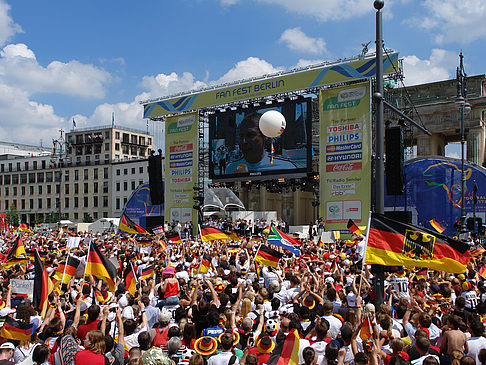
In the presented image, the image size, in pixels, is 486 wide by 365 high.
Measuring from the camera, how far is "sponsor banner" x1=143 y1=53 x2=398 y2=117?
2902 cm

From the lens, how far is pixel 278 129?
15930 millimetres

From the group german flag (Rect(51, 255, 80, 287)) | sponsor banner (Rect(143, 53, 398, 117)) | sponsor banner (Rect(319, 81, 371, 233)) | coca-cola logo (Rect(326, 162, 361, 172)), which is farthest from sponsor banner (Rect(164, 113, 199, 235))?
german flag (Rect(51, 255, 80, 287))

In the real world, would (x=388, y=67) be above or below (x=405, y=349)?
above

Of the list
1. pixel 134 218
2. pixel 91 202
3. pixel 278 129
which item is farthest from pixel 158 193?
pixel 91 202

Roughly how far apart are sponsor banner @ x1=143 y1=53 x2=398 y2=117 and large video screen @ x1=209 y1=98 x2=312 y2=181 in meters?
1.10

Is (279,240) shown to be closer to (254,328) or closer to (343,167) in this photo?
(254,328)

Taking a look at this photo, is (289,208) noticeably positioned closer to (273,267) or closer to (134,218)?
(134,218)

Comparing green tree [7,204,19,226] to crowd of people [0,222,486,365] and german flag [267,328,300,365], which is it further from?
german flag [267,328,300,365]

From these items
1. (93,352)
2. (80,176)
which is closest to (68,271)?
(93,352)

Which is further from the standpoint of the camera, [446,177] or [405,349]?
[446,177]

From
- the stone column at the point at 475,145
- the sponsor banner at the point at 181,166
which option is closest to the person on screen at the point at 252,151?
the sponsor banner at the point at 181,166

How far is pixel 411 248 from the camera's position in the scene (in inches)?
299

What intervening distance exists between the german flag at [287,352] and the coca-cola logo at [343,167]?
78.2 ft

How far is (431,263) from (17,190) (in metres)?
97.5
